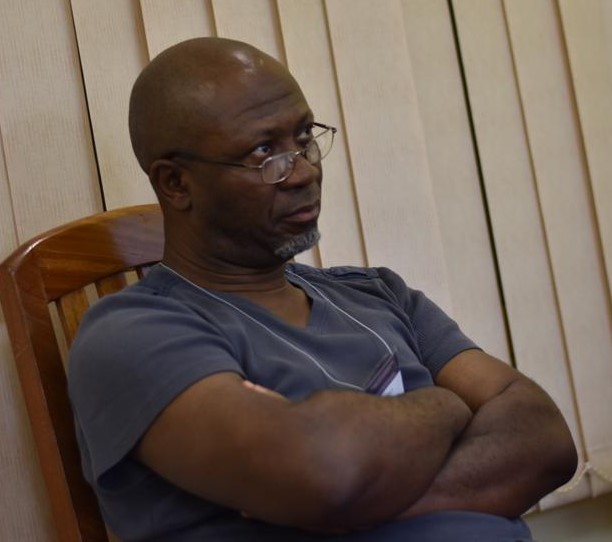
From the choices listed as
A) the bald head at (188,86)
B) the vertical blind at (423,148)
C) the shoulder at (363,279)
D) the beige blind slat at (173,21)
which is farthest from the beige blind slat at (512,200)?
the bald head at (188,86)

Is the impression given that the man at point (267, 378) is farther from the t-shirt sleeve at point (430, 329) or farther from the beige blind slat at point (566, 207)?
the beige blind slat at point (566, 207)

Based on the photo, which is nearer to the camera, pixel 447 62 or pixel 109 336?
pixel 109 336

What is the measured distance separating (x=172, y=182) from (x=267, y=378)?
0.36 m

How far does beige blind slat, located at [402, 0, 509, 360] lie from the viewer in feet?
6.64

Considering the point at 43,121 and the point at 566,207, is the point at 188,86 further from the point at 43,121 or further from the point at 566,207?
the point at 566,207

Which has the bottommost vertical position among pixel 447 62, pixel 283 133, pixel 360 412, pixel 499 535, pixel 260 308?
pixel 499 535

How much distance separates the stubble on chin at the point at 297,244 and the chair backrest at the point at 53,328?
31 centimetres

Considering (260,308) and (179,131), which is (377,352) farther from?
(179,131)

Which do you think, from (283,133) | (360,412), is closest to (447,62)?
(283,133)

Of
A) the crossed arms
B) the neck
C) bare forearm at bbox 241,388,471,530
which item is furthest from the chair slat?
bare forearm at bbox 241,388,471,530

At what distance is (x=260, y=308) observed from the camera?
150cm

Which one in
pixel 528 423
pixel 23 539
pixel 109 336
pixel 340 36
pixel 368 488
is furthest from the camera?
pixel 340 36

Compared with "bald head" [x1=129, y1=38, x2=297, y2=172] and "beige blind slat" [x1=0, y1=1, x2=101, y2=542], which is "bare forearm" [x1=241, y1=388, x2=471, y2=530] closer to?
"bald head" [x1=129, y1=38, x2=297, y2=172]

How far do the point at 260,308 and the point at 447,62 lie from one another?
32.2 inches
